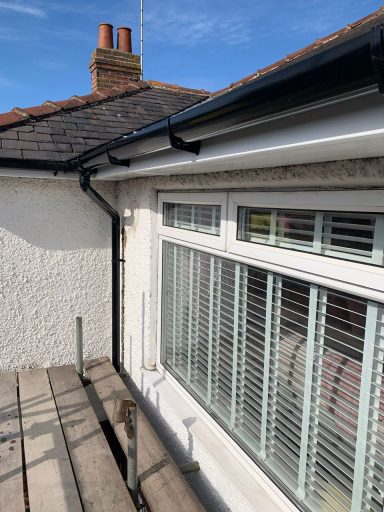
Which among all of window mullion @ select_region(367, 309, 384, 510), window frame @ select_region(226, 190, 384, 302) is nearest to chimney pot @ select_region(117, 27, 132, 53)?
window frame @ select_region(226, 190, 384, 302)

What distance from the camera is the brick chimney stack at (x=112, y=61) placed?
11.1m

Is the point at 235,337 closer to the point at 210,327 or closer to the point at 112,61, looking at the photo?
the point at 210,327

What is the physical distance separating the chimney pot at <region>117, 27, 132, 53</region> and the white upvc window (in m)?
8.42

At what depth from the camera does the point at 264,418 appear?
391 centimetres

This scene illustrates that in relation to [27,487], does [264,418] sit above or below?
above

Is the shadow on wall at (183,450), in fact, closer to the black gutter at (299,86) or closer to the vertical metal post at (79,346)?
the vertical metal post at (79,346)

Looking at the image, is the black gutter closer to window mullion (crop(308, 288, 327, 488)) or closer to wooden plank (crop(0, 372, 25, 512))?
window mullion (crop(308, 288, 327, 488))

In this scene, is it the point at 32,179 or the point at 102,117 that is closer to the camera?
the point at 32,179

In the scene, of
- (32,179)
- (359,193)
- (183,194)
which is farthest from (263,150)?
(32,179)

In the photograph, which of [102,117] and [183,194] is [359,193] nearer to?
[183,194]

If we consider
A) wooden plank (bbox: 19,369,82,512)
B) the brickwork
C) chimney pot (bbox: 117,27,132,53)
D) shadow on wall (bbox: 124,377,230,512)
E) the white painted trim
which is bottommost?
shadow on wall (bbox: 124,377,230,512)

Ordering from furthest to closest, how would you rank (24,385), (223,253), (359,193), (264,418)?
(24,385), (223,253), (264,418), (359,193)

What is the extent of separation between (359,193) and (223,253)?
6.45ft

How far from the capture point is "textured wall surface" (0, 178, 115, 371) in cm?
716
